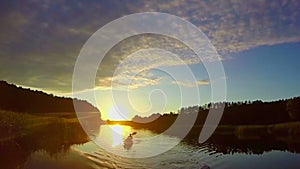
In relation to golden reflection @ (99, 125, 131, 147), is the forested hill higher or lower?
higher

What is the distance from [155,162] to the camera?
126 ft

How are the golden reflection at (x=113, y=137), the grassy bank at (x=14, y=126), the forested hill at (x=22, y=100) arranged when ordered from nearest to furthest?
1. the grassy bank at (x=14, y=126)
2. the golden reflection at (x=113, y=137)
3. the forested hill at (x=22, y=100)

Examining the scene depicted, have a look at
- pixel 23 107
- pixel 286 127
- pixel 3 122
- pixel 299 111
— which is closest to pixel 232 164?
pixel 3 122

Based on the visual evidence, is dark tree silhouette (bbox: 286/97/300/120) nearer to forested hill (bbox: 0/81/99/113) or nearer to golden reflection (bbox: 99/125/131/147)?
golden reflection (bbox: 99/125/131/147)

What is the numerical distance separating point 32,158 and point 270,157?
29.7 meters

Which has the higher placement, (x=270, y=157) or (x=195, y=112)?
(x=195, y=112)

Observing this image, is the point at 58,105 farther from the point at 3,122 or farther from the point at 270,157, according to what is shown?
the point at 270,157

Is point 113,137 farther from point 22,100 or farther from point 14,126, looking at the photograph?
point 22,100

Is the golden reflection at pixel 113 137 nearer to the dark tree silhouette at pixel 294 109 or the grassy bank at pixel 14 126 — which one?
the grassy bank at pixel 14 126

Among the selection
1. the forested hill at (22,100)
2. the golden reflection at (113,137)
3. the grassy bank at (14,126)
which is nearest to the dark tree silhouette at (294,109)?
the golden reflection at (113,137)

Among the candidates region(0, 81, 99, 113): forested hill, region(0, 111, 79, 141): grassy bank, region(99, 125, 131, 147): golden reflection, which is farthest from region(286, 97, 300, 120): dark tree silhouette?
region(0, 81, 99, 113): forested hill

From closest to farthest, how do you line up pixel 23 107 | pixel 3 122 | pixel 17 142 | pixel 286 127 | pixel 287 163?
pixel 287 163
pixel 17 142
pixel 3 122
pixel 286 127
pixel 23 107

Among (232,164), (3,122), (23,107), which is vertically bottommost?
(232,164)

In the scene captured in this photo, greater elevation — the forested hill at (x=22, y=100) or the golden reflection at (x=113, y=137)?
the forested hill at (x=22, y=100)
